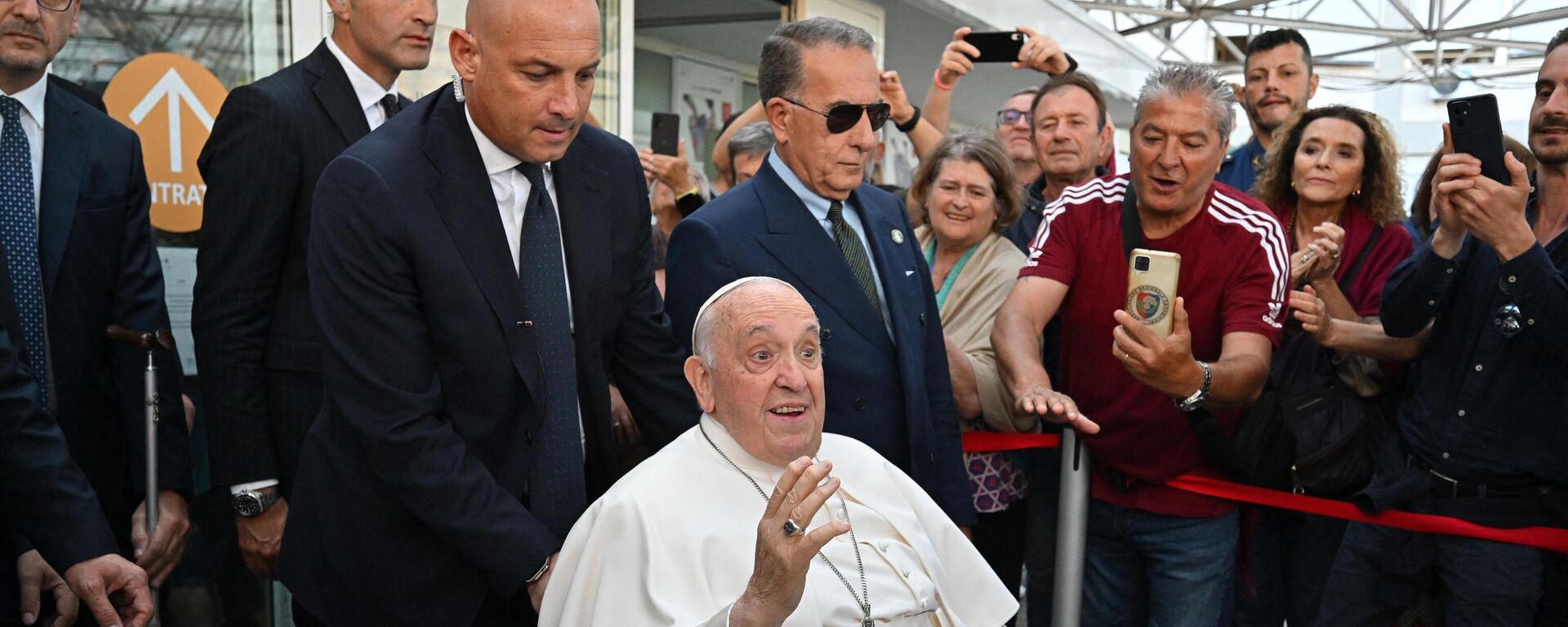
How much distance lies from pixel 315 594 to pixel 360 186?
863 mm

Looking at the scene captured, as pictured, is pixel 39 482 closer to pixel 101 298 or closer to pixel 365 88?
pixel 101 298

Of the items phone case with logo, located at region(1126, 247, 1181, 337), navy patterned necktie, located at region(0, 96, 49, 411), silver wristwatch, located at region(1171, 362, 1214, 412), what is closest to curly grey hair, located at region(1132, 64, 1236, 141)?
phone case with logo, located at region(1126, 247, 1181, 337)

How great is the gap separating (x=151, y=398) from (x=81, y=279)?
37 cm

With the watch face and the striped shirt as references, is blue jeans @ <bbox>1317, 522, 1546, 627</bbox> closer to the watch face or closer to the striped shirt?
the striped shirt

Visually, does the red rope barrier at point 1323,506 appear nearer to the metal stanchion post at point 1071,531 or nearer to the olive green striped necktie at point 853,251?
the metal stanchion post at point 1071,531

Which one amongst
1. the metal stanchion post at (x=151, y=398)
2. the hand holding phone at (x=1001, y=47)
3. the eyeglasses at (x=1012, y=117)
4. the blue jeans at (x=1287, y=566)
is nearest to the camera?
the metal stanchion post at (x=151, y=398)

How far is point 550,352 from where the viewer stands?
251 centimetres

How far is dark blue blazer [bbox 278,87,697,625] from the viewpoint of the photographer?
2.31m

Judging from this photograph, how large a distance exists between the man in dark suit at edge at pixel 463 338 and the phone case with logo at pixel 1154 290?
1.35m

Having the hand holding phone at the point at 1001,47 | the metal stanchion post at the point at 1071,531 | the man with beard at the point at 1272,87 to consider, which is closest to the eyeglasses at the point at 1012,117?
the hand holding phone at the point at 1001,47

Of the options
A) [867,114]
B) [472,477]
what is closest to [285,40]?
[867,114]

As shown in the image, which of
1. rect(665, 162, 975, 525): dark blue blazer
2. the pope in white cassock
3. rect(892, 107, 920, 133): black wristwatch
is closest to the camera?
the pope in white cassock

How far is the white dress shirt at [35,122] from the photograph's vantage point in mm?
3164

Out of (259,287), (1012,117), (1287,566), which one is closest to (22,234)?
(259,287)
